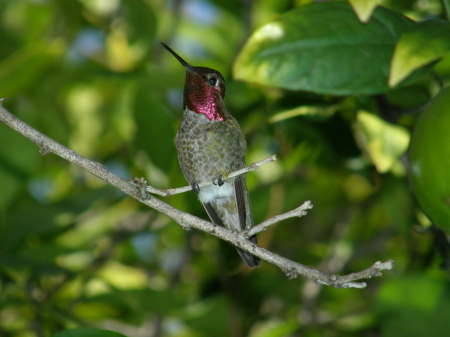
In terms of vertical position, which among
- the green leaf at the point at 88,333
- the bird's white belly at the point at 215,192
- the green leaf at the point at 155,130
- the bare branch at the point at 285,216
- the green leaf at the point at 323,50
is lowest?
the bird's white belly at the point at 215,192

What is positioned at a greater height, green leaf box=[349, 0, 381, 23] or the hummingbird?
green leaf box=[349, 0, 381, 23]

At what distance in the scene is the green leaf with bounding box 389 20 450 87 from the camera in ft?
3.74

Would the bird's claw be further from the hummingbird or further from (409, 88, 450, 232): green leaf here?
(409, 88, 450, 232): green leaf

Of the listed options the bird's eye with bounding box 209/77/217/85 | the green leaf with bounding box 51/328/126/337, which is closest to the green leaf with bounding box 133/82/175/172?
the bird's eye with bounding box 209/77/217/85

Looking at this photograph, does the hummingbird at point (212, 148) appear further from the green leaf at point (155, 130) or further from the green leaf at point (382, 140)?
the green leaf at point (382, 140)

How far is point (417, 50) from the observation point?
1159mm

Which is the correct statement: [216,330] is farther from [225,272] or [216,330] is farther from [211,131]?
[211,131]

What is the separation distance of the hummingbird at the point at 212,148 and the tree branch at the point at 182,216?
2.35ft

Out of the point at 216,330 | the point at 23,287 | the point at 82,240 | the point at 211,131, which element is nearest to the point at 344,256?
the point at 216,330

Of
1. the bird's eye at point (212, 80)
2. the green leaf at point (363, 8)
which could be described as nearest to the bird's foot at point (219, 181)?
the bird's eye at point (212, 80)

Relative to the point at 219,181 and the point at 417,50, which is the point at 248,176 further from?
the point at 417,50

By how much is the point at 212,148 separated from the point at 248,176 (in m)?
0.39

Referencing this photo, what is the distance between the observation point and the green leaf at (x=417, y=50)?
3.74ft

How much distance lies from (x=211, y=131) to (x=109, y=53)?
4.57 ft
